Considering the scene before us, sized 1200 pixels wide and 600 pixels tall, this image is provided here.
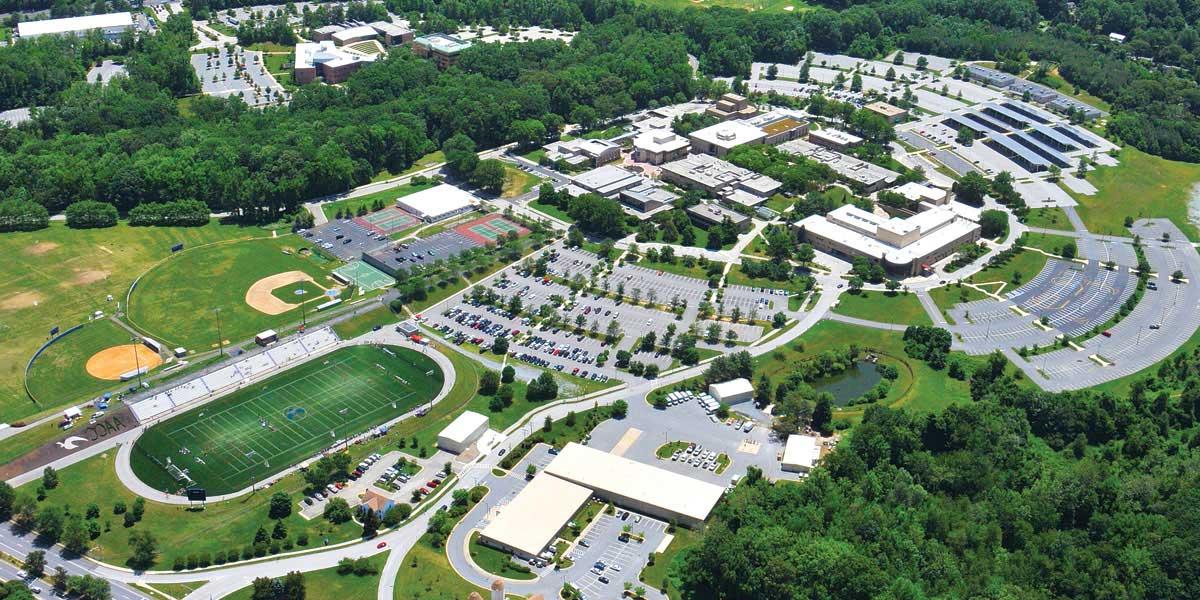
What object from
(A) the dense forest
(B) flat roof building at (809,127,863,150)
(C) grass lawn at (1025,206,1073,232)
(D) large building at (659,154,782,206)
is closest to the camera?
(A) the dense forest

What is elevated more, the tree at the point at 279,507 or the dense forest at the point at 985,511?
the dense forest at the point at 985,511

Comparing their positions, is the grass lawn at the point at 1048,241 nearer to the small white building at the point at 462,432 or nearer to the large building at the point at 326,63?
the small white building at the point at 462,432

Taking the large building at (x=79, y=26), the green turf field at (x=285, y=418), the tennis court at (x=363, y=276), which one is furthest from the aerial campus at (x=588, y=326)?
the large building at (x=79, y=26)

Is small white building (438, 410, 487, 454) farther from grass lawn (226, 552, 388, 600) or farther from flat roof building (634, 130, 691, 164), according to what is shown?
flat roof building (634, 130, 691, 164)

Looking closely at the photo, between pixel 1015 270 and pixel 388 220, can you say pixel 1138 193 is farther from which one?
pixel 388 220

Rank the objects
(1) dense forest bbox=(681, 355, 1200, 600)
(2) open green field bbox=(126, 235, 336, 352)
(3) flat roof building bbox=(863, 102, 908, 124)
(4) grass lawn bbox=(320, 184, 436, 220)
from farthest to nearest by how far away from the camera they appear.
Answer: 1. (3) flat roof building bbox=(863, 102, 908, 124)
2. (4) grass lawn bbox=(320, 184, 436, 220)
3. (2) open green field bbox=(126, 235, 336, 352)
4. (1) dense forest bbox=(681, 355, 1200, 600)

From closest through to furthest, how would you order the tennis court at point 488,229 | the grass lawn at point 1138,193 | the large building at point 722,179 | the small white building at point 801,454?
the small white building at point 801,454 < the tennis court at point 488,229 < the grass lawn at point 1138,193 < the large building at point 722,179

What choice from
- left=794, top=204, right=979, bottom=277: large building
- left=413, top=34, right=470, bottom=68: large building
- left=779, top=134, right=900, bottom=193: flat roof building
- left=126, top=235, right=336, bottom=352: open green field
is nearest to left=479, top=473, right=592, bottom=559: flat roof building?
left=126, top=235, right=336, bottom=352: open green field
